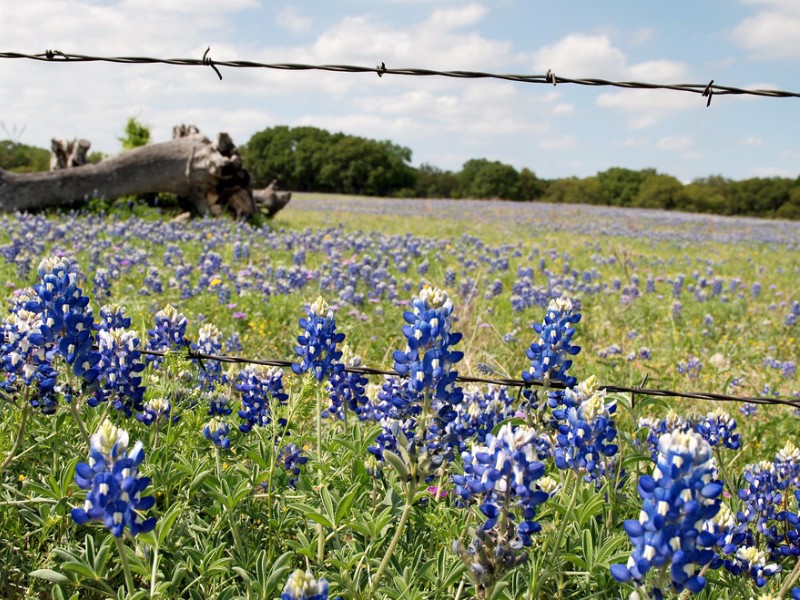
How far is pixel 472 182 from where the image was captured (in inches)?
3740

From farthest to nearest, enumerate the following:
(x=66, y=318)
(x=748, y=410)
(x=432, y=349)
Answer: (x=748, y=410) → (x=66, y=318) → (x=432, y=349)

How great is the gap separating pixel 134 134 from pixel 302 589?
19.9 metres

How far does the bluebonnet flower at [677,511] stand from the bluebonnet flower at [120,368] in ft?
6.17

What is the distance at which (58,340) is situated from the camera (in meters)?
2.39

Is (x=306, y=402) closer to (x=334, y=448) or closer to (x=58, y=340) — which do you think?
(x=334, y=448)

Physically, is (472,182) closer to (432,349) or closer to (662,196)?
(662,196)

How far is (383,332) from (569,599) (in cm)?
401

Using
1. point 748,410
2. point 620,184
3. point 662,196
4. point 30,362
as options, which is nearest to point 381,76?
point 30,362

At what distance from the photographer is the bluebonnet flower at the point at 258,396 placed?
2900 mm

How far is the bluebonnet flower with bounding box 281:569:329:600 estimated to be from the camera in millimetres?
1517

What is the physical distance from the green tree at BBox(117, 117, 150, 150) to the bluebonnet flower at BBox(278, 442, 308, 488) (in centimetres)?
1844

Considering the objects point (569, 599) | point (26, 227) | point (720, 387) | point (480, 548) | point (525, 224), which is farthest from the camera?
point (525, 224)

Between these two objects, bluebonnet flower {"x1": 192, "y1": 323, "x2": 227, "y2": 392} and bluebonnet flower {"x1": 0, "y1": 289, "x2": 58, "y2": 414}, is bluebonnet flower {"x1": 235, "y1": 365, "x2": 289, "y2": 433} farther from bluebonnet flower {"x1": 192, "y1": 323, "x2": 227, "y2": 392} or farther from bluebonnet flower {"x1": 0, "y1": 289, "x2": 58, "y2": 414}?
bluebonnet flower {"x1": 0, "y1": 289, "x2": 58, "y2": 414}

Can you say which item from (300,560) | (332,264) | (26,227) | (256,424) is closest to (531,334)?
(332,264)
